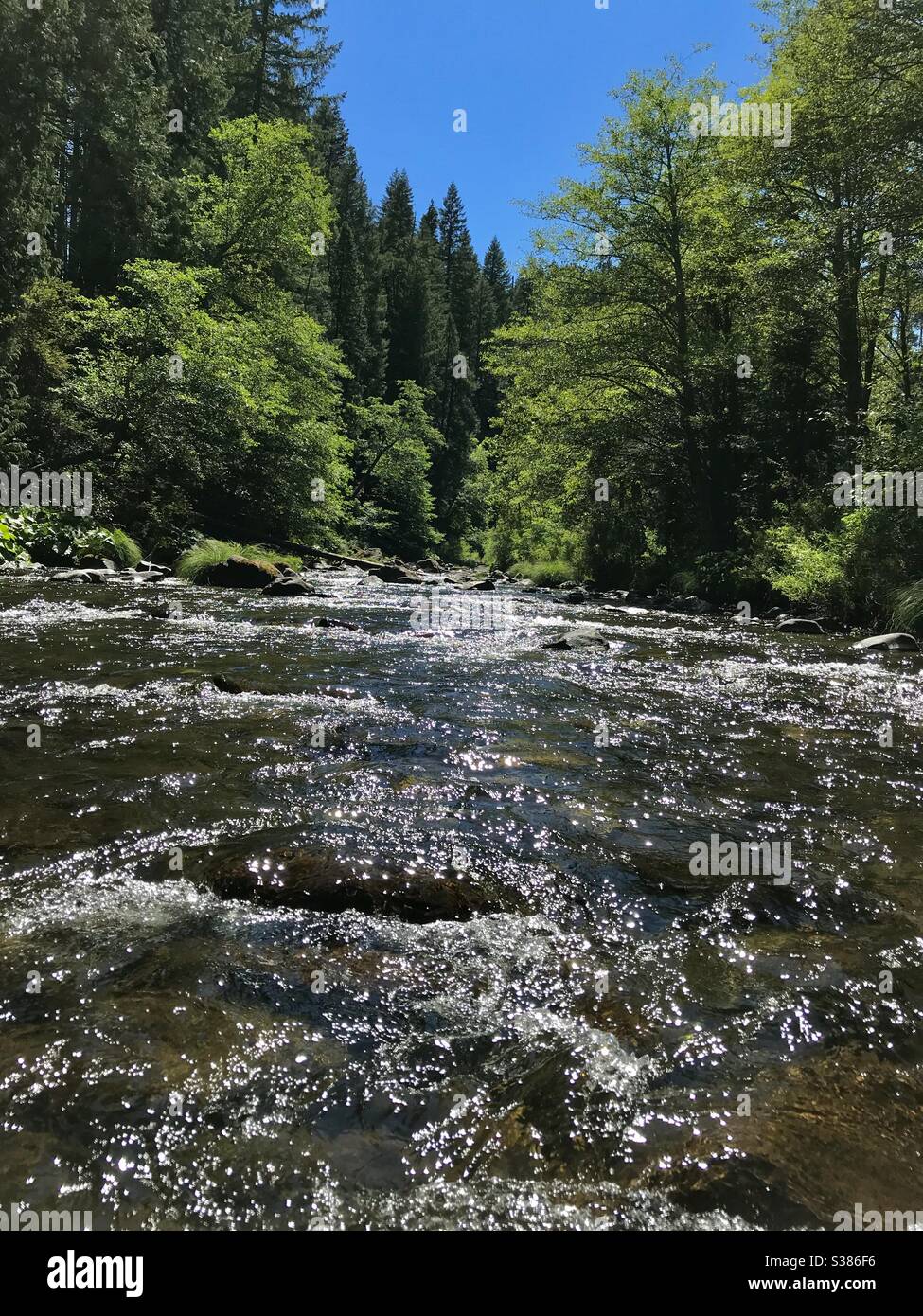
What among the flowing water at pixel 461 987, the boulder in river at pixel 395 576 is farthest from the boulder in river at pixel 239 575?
the flowing water at pixel 461 987

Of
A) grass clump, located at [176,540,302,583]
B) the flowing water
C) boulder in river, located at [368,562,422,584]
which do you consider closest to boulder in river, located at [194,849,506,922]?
the flowing water

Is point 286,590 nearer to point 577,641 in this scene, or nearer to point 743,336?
point 577,641

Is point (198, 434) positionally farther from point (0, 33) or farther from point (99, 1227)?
point (99, 1227)

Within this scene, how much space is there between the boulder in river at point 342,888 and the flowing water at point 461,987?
0.23ft

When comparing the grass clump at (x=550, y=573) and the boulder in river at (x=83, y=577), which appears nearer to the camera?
the boulder in river at (x=83, y=577)

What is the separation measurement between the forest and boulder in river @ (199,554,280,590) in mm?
3586

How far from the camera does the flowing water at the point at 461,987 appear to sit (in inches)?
65.1

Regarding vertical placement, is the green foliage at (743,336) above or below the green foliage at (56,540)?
above

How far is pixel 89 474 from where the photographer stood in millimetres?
18391

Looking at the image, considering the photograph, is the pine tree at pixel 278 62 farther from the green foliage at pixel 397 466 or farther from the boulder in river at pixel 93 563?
the boulder in river at pixel 93 563

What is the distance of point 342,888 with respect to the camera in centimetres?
293

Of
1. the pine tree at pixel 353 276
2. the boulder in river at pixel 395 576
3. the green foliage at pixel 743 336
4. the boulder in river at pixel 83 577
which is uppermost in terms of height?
the pine tree at pixel 353 276

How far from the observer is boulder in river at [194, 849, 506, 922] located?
2.84 meters

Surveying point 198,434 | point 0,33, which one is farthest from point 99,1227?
point 0,33
